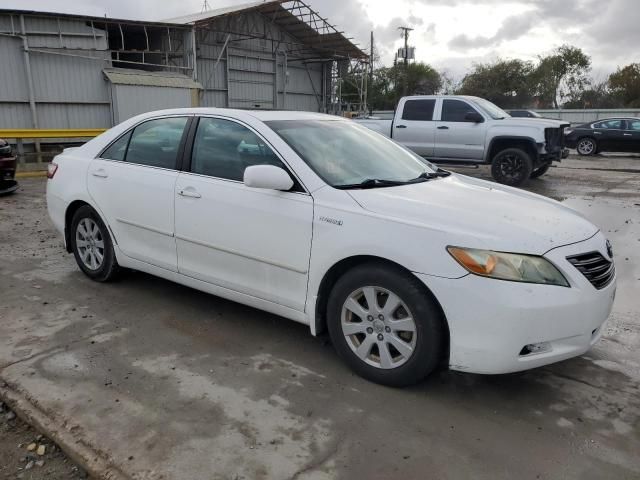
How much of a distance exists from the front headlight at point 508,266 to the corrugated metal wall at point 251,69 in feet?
74.6

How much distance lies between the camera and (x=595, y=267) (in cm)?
305

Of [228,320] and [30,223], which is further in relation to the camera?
[30,223]

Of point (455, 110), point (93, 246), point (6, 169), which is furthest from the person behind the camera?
point (455, 110)

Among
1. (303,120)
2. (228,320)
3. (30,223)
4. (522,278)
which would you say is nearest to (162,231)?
(228,320)

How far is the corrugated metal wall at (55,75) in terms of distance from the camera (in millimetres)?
17750

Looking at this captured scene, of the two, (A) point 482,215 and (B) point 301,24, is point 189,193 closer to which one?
(A) point 482,215

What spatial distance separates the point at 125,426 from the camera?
2.78 m

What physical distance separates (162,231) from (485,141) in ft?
30.2

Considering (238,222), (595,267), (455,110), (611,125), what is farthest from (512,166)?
(611,125)

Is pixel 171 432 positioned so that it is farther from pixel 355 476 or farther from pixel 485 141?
pixel 485 141

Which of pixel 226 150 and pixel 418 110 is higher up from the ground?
pixel 418 110

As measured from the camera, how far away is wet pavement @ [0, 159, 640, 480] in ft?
8.36

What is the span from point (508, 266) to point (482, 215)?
40 centimetres

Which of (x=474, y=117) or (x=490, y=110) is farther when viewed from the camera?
(x=490, y=110)
